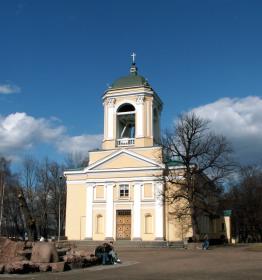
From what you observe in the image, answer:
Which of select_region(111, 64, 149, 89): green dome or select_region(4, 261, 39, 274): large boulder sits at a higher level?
select_region(111, 64, 149, 89): green dome

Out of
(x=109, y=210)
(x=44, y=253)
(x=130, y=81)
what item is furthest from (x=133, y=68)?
(x=44, y=253)

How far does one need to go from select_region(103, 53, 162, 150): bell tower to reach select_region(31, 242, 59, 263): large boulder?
95.8 ft

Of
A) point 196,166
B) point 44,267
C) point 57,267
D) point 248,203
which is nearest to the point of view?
point 44,267

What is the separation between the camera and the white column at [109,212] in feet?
155

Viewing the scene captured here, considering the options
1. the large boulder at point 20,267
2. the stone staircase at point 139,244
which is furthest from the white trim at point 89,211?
the large boulder at point 20,267

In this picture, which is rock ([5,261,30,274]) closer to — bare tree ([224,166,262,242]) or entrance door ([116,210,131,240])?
entrance door ([116,210,131,240])

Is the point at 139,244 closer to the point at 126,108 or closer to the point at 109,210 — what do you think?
the point at 109,210

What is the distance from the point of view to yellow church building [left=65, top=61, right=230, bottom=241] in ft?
153

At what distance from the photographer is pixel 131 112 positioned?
50562 millimetres

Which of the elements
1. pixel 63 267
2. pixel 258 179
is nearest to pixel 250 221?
pixel 258 179

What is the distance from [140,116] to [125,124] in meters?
3.91

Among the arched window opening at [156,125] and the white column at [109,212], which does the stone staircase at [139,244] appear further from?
the arched window opening at [156,125]

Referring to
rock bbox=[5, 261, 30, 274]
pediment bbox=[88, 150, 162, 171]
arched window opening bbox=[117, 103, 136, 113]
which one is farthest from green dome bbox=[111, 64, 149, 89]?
rock bbox=[5, 261, 30, 274]

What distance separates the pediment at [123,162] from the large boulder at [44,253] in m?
27.4
